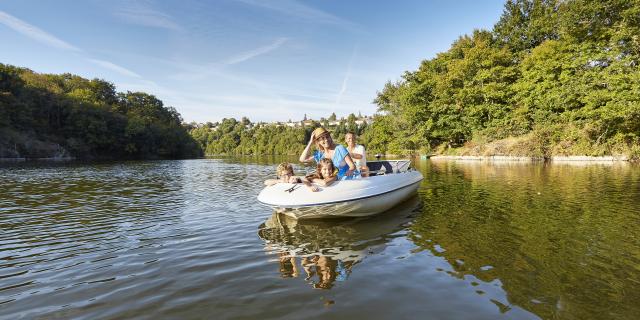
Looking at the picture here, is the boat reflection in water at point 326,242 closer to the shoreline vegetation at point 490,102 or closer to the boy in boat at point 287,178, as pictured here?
the boy in boat at point 287,178

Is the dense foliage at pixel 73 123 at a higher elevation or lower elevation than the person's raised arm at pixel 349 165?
higher

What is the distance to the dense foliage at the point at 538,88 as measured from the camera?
91.8 ft

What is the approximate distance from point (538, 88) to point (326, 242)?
37.5 meters

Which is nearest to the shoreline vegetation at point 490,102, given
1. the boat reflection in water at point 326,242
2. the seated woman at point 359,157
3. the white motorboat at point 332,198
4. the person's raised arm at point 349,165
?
the seated woman at point 359,157

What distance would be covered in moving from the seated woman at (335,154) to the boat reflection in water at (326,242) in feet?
3.67

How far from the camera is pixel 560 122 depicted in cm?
3288

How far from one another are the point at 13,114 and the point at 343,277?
241 feet

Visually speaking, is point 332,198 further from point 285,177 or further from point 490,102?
point 490,102

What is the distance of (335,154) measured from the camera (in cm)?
818

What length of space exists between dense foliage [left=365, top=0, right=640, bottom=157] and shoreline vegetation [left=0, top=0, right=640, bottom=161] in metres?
0.12

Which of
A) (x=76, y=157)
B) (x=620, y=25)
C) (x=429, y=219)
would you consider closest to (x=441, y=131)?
(x=620, y=25)

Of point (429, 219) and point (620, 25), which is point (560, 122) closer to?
point (620, 25)

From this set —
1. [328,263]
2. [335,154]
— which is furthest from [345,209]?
[328,263]

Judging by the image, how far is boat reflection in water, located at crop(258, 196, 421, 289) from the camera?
4.73 meters
